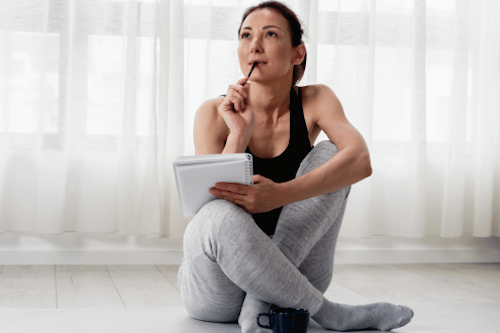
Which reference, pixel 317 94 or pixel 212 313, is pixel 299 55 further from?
pixel 212 313

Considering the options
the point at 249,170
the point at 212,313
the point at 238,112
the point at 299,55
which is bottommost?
the point at 212,313

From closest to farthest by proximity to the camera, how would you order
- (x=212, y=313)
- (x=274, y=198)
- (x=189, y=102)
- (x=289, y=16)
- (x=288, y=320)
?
1. (x=288, y=320)
2. (x=274, y=198)
3. (x=212, y=313)
4. (x=289, y=16)
5. (x=189, y=102)

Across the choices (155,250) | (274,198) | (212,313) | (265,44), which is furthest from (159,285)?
(265,44)

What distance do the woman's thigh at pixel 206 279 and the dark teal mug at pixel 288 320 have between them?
6.0 inches

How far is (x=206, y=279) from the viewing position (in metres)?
1.22

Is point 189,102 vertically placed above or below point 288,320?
above

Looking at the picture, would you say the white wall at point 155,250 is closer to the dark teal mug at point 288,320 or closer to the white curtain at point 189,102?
the white curtain at point 189,102

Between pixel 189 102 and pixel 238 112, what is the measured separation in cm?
96

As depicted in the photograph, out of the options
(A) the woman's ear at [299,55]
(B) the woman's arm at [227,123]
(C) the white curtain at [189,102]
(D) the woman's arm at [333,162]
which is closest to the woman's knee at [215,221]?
(D) the woman's arm at [333,162]

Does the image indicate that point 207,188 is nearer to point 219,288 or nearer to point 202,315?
point 219,288

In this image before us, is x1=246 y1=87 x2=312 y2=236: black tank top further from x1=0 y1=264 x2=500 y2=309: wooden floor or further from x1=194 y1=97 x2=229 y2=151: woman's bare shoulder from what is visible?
x1=0 y1=264 x2=500 y2=309: wooden floor

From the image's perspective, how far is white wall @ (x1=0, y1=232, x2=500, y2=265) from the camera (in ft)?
7.16

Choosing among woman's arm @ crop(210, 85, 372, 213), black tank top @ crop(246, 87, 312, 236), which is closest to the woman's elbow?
woman's arm @ crop(210, 85, 372, 213)

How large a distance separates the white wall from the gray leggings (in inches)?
38.6
